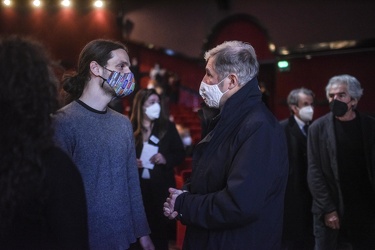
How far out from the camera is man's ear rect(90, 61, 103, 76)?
2.06 m

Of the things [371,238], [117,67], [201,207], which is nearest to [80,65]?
[117,67]

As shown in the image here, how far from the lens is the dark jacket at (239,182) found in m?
1.58

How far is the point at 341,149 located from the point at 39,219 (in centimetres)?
249

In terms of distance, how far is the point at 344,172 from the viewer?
120 inches

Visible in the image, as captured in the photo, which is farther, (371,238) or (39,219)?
(371,238)

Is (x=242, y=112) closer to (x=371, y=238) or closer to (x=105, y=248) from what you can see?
(x=105, y=248)

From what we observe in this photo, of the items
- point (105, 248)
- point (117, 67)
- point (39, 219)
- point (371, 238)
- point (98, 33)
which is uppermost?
point (98, 33)

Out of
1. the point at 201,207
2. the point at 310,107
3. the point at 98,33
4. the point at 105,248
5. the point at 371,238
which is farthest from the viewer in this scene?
the point at 98,33

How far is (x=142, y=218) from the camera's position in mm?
2162

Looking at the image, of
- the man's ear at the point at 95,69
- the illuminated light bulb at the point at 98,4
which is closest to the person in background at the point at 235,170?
the man's ear at the point at 95,69

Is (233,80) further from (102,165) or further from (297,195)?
(297,195)

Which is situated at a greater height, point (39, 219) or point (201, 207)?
point (39, 219)

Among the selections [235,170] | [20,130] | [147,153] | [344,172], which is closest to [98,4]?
[147,153]

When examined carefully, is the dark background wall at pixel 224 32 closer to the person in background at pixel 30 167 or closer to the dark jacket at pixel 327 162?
the dark jacket at pixel 327 162
